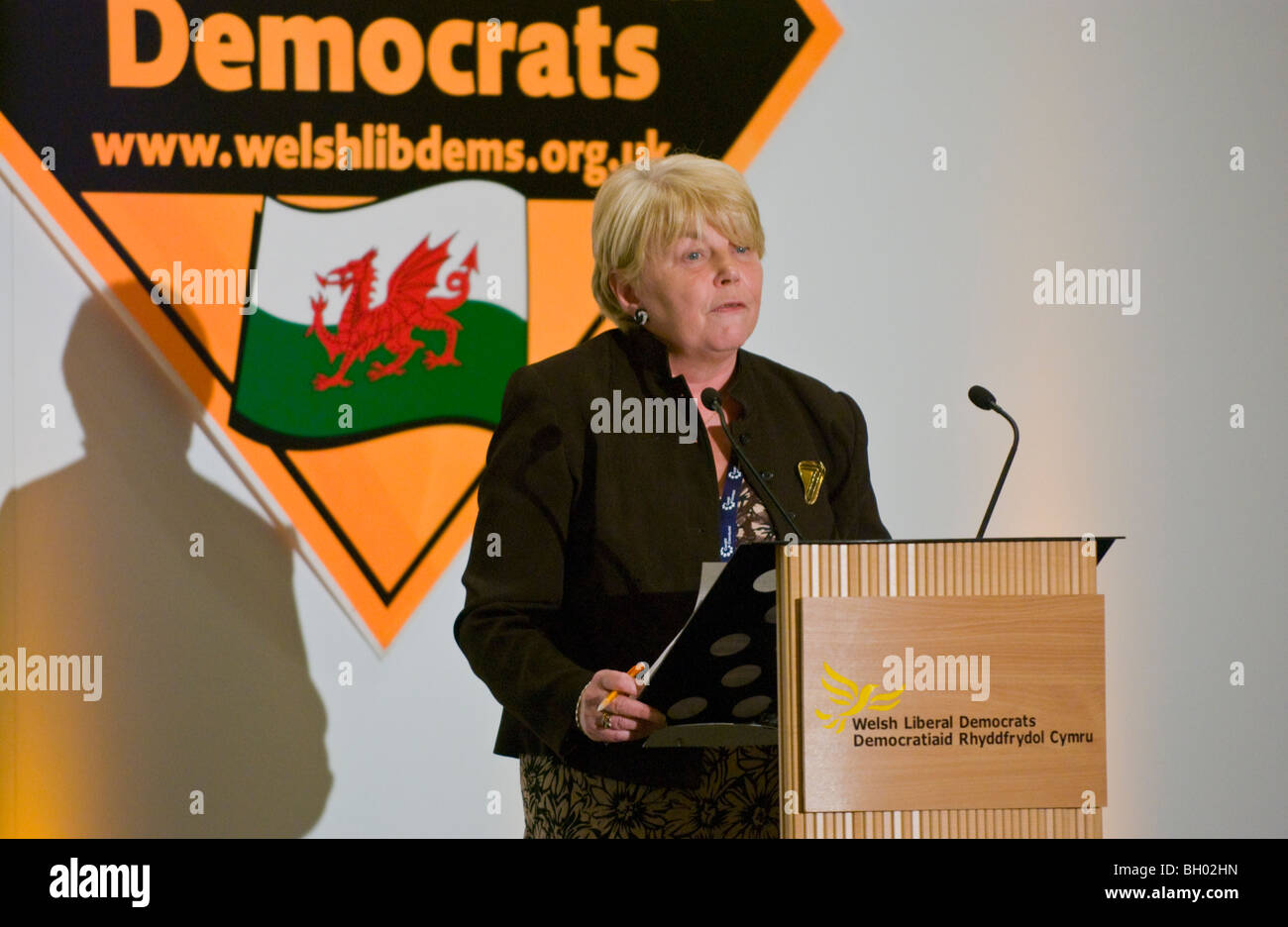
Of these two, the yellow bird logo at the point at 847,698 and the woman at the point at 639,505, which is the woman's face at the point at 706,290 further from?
the yellow bird logo at the point at 847,698

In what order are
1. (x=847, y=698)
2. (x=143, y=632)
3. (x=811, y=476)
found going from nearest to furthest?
(x=847, y=698)
(x=811, y=476)
(x=143, y=632)

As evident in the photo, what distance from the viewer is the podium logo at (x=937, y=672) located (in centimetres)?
164

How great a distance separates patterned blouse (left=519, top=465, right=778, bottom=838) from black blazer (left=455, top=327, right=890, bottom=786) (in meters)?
0.04

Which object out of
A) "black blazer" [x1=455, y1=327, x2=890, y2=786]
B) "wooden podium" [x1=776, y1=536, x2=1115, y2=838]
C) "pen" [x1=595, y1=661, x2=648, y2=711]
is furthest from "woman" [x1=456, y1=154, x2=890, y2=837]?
"wooden podium" [x1=776, y1=536, x2=1115, y2=838]

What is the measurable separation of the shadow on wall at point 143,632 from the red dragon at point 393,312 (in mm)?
396

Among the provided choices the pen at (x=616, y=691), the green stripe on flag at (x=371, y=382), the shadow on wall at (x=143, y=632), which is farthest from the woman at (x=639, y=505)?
the shadow on wall at (x=143, y=632)

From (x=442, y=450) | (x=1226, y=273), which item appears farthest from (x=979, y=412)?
(x=442, y=450)

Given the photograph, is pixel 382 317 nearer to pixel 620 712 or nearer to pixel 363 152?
pixel 363 152

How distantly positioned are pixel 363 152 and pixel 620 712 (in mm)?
2426

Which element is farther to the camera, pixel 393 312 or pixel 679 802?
pixel 393 312

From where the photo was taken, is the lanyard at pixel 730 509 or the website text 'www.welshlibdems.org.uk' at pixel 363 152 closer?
the lanyard at pixel 730 509

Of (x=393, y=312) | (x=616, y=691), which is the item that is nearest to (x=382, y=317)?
(x=393, y=312)

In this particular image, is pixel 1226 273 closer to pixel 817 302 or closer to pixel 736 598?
pixel 817 302

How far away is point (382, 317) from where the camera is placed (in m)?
3.72
